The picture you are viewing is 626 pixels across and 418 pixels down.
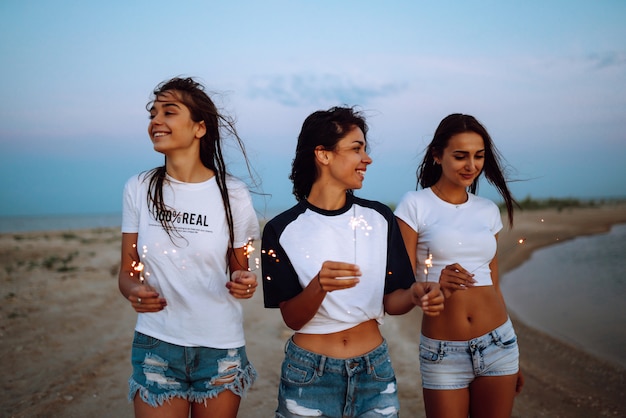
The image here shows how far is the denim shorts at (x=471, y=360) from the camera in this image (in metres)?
3.41

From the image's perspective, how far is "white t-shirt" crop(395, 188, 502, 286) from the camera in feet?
11.9

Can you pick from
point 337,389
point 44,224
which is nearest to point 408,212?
point 337,389

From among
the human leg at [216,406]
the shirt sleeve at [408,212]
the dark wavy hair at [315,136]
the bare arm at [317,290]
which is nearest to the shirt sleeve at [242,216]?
the dark wavy hair at [315,136]

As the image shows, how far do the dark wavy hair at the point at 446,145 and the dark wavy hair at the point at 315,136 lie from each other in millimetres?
751

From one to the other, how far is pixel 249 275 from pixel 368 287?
2.34 feet

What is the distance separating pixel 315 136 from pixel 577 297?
11.5m

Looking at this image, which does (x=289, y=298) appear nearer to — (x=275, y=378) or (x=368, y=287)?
(x=368, y=287)

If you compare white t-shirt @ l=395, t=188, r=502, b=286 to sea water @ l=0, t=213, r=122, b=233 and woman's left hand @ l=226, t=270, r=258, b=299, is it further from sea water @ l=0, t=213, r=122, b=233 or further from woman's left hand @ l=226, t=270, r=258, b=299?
sea water @ l=0, t=213, r=122, b=233

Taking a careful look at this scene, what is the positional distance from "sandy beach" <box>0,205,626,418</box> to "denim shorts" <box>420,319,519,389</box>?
94 centimetres

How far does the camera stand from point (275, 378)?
22.1 feet

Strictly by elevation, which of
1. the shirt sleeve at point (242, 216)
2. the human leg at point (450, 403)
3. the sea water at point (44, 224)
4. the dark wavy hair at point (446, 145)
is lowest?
the sea water at point (44, 224)

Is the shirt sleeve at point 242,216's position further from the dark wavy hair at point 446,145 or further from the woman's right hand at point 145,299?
the dark wavy hair at point 446,145

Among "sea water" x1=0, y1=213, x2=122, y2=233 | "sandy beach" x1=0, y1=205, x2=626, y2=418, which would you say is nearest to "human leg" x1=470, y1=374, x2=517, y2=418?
"sandy beach" x1=0, y1=205, x2=626, y2=418

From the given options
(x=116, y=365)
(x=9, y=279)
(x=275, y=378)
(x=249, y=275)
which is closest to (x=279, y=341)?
(x=275, y=378)
